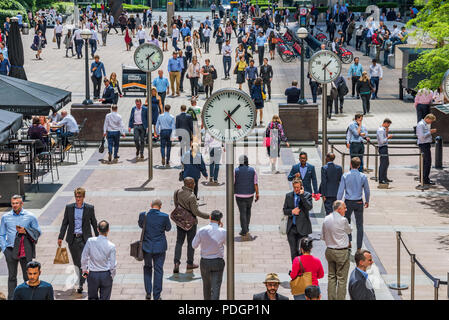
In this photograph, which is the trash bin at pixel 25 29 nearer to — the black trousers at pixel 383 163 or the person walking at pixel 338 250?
the black trousers at pixel 383 163

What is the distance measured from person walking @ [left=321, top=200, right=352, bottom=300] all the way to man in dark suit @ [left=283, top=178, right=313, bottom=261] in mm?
976

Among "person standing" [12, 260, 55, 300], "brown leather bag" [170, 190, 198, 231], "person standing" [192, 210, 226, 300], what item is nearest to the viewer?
"person standing" [12, 260, 55, 300]

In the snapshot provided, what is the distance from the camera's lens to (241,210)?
15828 millimetres

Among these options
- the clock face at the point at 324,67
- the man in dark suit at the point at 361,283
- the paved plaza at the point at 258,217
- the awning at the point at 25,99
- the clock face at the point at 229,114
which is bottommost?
the paved plaza at the point at 258,217

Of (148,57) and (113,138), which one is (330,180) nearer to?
(148,57)

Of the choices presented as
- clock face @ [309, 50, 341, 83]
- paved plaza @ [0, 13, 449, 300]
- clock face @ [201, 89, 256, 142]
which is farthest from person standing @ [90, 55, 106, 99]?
clock face @ [201, 89, 256, 142]

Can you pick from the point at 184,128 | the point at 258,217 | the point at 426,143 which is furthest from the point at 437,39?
the point at 258,217

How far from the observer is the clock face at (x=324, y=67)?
62.6 ft

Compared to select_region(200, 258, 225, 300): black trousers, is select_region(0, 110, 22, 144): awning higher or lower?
higher

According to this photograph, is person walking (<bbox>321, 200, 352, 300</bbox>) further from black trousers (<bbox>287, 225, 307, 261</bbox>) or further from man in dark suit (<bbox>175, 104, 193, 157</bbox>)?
man in dark suit (<bbox>175, 104, 193, 157</bbox>)

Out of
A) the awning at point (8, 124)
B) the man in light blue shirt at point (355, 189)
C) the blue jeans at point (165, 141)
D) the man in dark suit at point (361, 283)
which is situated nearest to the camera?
the man in dark suit at point (361, 283)

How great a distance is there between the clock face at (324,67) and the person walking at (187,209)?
20.0 ft

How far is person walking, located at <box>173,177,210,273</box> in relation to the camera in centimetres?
1365

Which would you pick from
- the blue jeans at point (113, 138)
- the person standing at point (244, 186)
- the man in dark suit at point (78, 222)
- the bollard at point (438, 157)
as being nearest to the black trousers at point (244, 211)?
the person standing at point (244, 186)
